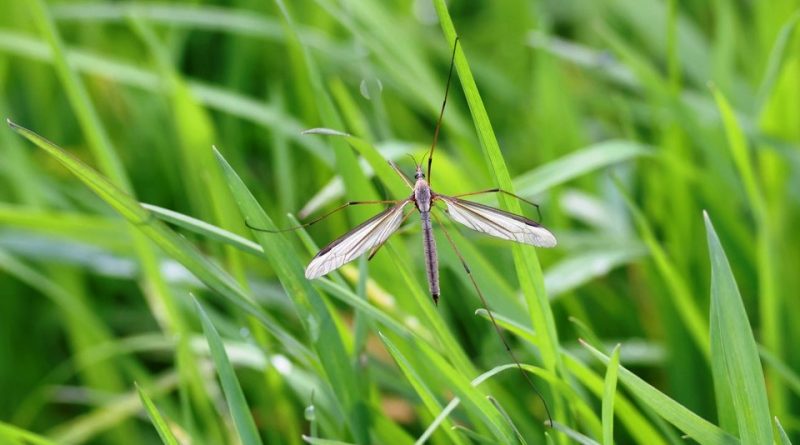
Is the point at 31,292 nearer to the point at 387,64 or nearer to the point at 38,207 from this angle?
the point at 38,207

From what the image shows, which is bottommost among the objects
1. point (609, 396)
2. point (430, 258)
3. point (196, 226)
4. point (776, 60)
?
point (609, 396)

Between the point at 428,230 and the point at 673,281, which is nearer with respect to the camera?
the point at 428,230

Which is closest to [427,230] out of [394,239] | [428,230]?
[428,230]

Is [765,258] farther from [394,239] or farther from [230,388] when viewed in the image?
[230,388]

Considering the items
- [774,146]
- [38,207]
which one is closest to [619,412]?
[774,146]

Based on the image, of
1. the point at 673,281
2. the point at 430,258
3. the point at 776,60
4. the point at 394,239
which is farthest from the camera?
the point at 776,60

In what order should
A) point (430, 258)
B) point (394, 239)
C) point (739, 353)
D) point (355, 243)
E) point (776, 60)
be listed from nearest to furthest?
point (739, 353)
point (355, 243)
point (430, 258)
point (394, 239)
point (776, 60)

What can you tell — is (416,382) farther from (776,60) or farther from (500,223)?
(776,60)

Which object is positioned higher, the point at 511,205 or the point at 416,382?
the point at 511,205
